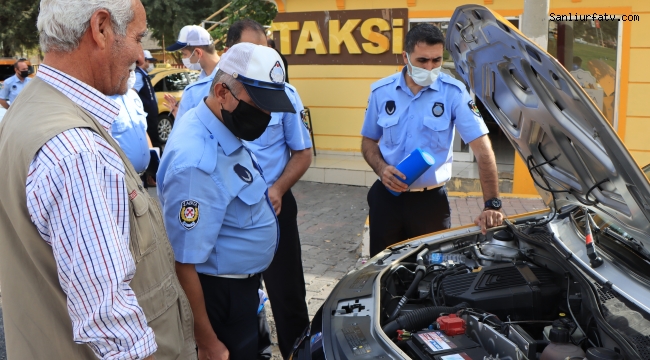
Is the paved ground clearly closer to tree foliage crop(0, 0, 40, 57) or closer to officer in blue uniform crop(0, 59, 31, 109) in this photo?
officer in blue uniform crop(0, 59, 31, 109)

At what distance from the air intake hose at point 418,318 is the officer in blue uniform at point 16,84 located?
1112 cm

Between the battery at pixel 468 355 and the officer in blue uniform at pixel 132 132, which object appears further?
the officer in blue uniform at pixel 132 132

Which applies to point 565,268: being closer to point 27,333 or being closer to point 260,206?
point 260,206

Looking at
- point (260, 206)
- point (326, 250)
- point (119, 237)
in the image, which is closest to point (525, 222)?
point (260, 206)

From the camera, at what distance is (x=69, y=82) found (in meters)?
1.72

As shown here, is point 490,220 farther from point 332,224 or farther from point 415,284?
point 332,224

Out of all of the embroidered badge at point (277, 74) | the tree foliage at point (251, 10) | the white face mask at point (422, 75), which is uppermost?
the tree foliage at point (251, 10)

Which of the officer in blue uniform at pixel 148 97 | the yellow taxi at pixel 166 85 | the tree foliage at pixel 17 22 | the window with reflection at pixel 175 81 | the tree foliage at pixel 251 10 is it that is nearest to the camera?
the officer in blue uniform at pixel 148 97

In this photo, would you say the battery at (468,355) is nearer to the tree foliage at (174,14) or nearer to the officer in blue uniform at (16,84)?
the officer in blue uniform at (16,84)

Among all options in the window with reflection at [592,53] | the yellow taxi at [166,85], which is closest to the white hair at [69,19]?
the window with reflection at [592,53]

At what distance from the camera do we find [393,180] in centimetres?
365

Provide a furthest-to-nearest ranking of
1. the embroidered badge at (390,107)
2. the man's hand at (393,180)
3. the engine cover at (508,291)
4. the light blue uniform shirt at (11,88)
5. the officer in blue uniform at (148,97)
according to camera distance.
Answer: the light blue uniform shirt at (11,88)
the officer in blue uniform at (148,97)
the embroidered badge at (390,107)
the man's hand at (393,180)
the engine cover at (508,291)

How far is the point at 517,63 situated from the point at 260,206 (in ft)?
3.99

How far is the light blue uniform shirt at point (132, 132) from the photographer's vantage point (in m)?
4.54
